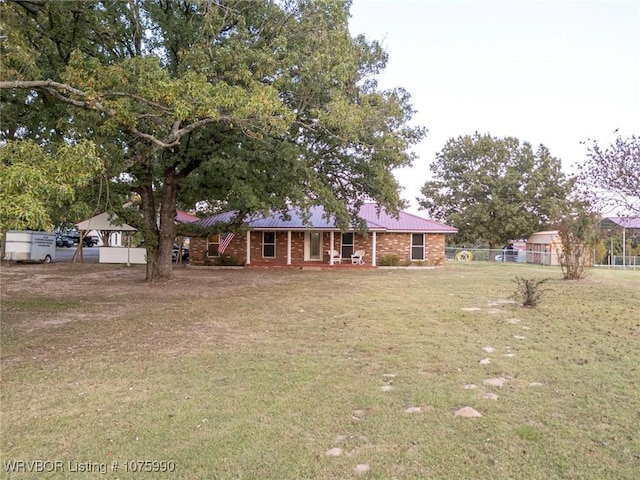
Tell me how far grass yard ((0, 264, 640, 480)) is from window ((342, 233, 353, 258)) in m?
15.7

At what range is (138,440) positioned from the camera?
332cm

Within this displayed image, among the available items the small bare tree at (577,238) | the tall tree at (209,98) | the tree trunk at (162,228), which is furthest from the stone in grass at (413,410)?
the small bare tree at (577,238)

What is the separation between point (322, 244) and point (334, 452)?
2214 cm

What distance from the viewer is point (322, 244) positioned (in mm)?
25250

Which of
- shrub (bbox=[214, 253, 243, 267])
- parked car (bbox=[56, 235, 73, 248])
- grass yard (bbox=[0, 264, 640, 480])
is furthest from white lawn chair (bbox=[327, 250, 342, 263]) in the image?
parked car (bbox=[56, 235, 73, 248])

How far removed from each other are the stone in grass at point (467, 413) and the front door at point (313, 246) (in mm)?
21078

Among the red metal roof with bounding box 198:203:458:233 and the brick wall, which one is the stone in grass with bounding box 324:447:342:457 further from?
the brick wall

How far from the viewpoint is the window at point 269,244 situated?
24656 millimetres

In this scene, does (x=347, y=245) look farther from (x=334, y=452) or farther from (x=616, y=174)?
(x=334, y=452)

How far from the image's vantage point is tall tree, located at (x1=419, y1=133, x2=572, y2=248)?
38.5 metres

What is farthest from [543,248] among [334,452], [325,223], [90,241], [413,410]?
[90,241]

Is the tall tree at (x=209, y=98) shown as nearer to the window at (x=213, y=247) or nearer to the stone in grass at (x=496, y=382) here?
the stone in grass at (x=496, y=382)

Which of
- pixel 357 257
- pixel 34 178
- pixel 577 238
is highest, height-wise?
pixel 34 178

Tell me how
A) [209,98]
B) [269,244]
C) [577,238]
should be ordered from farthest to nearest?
[269,244] → [577,238] → [209,98]
